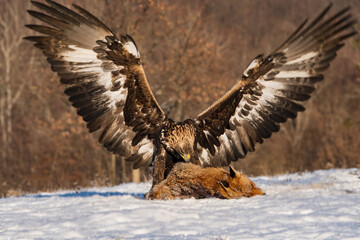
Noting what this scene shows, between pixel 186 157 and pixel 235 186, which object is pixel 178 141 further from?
pixel 235 186

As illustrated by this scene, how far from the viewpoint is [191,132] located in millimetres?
7457

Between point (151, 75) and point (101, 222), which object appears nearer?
point (101, 222)

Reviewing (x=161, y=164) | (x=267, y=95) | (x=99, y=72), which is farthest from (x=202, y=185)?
(x=99, y=72)

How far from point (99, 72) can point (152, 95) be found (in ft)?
3.09

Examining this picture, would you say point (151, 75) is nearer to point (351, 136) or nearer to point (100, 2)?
point (100, 2)

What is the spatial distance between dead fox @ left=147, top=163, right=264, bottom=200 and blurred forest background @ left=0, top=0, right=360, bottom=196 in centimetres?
616

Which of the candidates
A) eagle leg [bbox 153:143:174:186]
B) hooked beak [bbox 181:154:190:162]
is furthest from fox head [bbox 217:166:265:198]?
eagle leg [bbox 153:143:174:186]

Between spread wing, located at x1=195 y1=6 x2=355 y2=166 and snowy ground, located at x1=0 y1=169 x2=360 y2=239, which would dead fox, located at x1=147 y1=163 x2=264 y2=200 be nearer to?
snowy ground, located at x1=0 y1=169 x2=360 y2=239

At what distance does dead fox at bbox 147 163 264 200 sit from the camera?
271 inches

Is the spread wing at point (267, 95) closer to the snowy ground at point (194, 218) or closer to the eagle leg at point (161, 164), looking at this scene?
the eagle leg at point (161, 164)

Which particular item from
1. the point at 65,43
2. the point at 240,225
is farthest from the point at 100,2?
the point at 240,225

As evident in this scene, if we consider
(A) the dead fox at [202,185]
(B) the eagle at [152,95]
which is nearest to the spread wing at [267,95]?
(B) the eagle at [152,95]

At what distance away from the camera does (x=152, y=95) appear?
7.39 m

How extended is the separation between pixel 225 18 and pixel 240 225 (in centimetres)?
5859
